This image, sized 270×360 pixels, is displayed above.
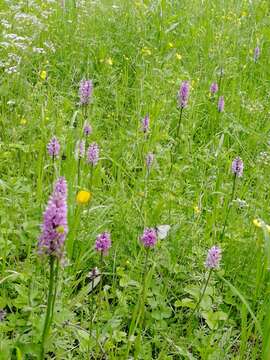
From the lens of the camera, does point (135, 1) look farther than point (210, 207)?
Yes

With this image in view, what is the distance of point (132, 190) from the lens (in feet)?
7.74

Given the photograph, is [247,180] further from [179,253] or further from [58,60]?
[58,60]

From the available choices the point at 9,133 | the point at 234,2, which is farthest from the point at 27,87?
the point at 234,2

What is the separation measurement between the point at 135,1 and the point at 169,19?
625mm

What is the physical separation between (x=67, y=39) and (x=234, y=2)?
7.40 ft

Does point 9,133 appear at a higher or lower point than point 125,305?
higher

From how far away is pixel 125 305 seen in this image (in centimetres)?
178

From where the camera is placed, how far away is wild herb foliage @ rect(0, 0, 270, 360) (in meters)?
1.61

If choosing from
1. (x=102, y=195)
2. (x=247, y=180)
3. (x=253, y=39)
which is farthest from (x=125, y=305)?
(x=253, y=39)

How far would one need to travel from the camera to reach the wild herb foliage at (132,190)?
5.28ft

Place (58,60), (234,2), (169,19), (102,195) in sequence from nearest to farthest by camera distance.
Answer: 1. (102,195)
2. (58,60)
3. (169,19)
4. (234,2)

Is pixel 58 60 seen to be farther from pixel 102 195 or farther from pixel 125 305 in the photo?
pixel 125 305

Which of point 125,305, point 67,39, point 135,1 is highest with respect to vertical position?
point 135,1

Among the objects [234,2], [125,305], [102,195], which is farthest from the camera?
[234,2]
